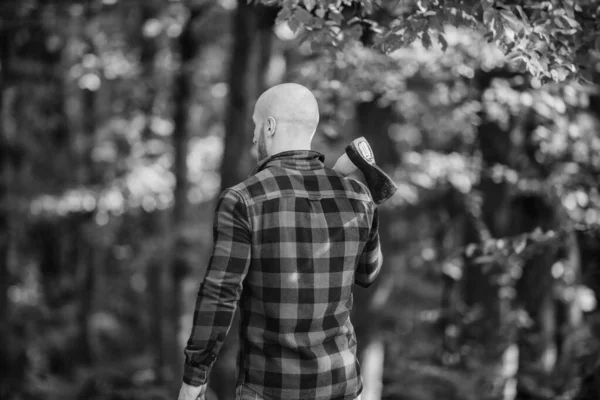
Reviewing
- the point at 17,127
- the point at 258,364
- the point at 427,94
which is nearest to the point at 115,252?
the point at 17,127

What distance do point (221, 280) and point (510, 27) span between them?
6.03 ft

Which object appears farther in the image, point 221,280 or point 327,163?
point 327,163

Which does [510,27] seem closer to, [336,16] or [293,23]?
[336,16]

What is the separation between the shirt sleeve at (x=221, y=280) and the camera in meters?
2.50

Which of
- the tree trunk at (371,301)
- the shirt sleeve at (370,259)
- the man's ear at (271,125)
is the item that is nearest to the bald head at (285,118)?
the man's ear at (271,125)

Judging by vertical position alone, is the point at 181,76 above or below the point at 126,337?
above

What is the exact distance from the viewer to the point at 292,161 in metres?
2.68

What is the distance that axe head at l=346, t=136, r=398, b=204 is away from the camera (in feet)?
9.00

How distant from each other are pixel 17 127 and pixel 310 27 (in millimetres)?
8688

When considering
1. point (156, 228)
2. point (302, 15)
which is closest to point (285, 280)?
point (302, 15)

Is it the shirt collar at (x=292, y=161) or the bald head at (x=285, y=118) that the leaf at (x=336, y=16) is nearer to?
the bald head at (x=285, y=118)

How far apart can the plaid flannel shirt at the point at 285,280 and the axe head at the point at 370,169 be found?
0.29 feet

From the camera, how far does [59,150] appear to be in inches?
443

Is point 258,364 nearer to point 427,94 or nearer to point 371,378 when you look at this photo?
Answer: point 427,94
